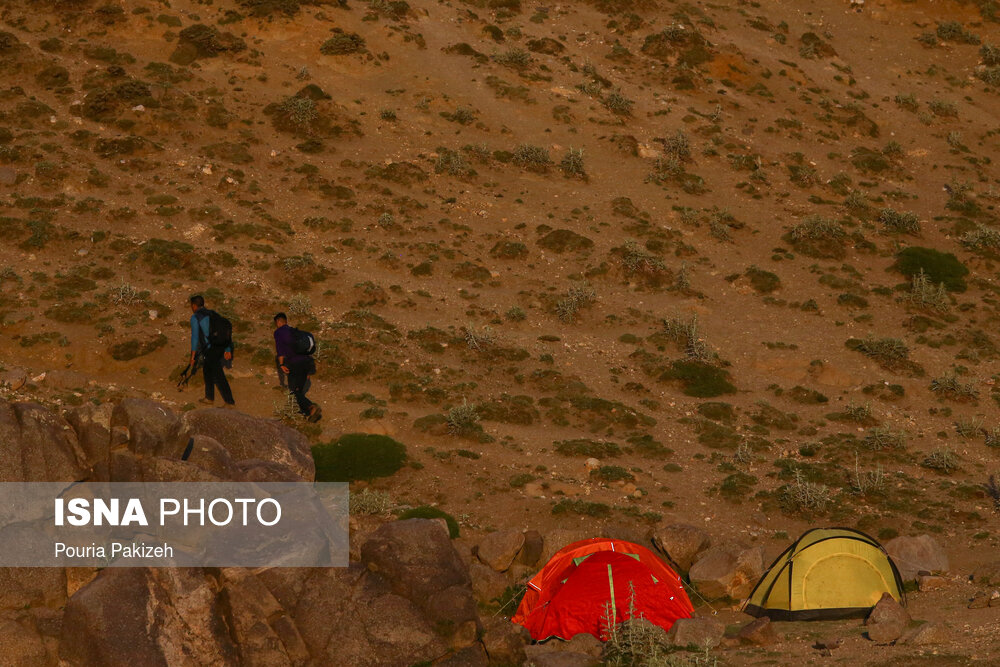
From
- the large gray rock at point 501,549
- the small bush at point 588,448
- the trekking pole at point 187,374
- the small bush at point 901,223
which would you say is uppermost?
Result: the small bush at point 901,223

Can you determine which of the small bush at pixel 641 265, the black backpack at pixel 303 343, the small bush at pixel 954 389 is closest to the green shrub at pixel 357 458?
the black backpack at pixel 303 343

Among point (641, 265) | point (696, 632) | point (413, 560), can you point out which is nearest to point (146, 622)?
point (413, 560)

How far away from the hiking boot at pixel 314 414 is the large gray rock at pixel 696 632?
1133 cm

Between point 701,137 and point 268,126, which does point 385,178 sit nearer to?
point 268,126

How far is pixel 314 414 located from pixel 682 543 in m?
9.82

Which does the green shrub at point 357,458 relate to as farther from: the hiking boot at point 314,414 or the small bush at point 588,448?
the small bush at point 588,448

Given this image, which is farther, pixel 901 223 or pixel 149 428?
pixel 901 223

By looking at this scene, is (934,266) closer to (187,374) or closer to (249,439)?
(187,374)

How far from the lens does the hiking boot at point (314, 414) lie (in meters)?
24.2

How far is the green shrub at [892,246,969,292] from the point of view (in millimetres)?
36938

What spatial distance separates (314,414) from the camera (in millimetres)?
24297

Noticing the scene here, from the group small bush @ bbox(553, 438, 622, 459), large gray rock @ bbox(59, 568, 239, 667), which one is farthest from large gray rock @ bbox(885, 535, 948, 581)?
large gray rock @ bbox(59, 568, 239, 667)

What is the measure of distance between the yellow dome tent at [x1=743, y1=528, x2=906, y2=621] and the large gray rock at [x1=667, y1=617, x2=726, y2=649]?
229 centimetres

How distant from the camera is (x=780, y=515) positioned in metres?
22.5
